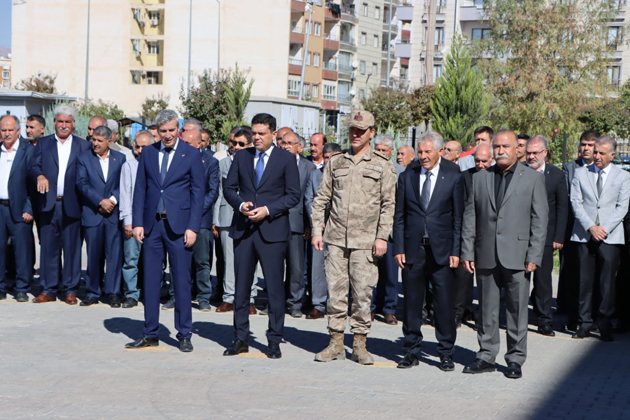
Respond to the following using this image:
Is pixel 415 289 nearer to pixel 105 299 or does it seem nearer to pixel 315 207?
pixel 315 207

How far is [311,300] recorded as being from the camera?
38.3 ft

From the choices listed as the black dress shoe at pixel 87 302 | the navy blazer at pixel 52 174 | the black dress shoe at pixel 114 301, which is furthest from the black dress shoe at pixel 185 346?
the navy blazer at pixel 52 174

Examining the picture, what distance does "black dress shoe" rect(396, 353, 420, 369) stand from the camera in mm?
8469

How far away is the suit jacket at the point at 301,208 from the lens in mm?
11070

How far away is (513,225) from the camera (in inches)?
324

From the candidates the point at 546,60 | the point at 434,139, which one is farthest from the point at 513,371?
the point at 546,60

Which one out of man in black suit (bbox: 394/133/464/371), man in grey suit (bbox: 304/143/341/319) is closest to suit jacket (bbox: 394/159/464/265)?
man in black suit (bbox: 394/133/464/371)

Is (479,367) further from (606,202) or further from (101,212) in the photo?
(101,212)

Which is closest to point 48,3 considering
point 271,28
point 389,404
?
point 271,28

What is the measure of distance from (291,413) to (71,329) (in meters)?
3.95

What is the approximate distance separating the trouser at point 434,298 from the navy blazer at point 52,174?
5085 mm

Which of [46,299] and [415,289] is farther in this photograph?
[46,299]

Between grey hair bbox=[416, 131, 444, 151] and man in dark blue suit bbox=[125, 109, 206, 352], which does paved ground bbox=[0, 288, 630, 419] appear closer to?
man in dark blue suit bbox=[125, 109, 206, 352]

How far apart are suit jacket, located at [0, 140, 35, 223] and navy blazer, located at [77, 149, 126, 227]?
796mm
